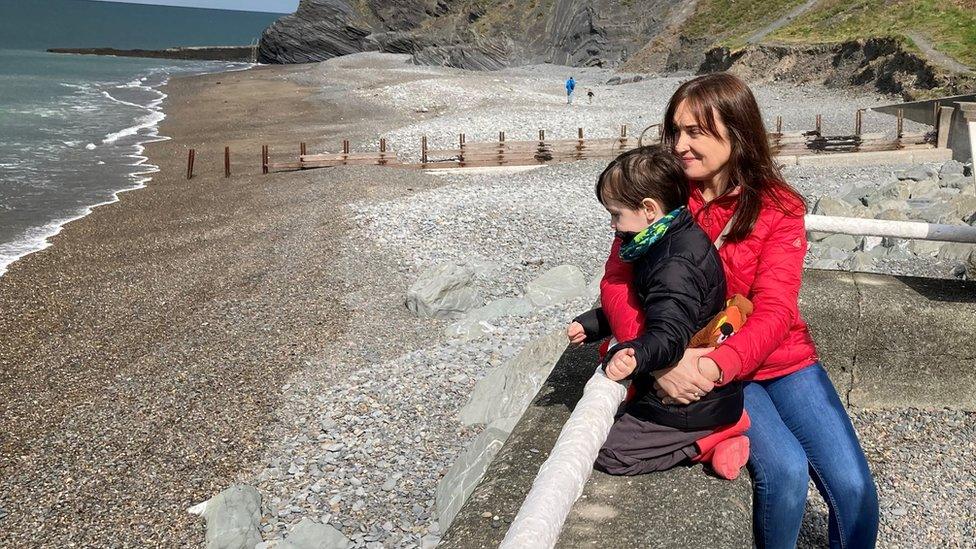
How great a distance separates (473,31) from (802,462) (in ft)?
230

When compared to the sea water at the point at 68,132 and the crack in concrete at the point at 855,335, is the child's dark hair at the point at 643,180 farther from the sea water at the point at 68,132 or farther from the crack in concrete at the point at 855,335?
the sea water at the point at 68,132

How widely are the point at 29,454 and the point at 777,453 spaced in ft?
24.1

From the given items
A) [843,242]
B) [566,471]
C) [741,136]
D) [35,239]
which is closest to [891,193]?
[843,242]

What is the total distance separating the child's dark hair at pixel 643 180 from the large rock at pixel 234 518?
175 inches

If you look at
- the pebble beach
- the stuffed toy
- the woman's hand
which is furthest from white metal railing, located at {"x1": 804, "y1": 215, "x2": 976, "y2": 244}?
the woman's hand

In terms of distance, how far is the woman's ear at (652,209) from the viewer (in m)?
2.82

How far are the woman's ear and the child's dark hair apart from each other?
0.02 meters

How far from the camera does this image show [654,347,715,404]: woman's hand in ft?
8.72

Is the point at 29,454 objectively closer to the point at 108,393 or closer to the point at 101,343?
the point at 108,393

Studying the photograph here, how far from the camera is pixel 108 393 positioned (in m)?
8.85

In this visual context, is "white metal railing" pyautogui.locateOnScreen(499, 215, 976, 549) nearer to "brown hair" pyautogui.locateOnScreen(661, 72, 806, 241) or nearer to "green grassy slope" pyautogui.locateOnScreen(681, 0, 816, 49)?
"brown hair" pyautogui.locateOnScreen(661, 72, 806, 241)

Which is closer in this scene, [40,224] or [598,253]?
[598,253]

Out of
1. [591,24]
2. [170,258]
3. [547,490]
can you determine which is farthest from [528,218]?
[591,24]

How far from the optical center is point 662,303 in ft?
8.77
